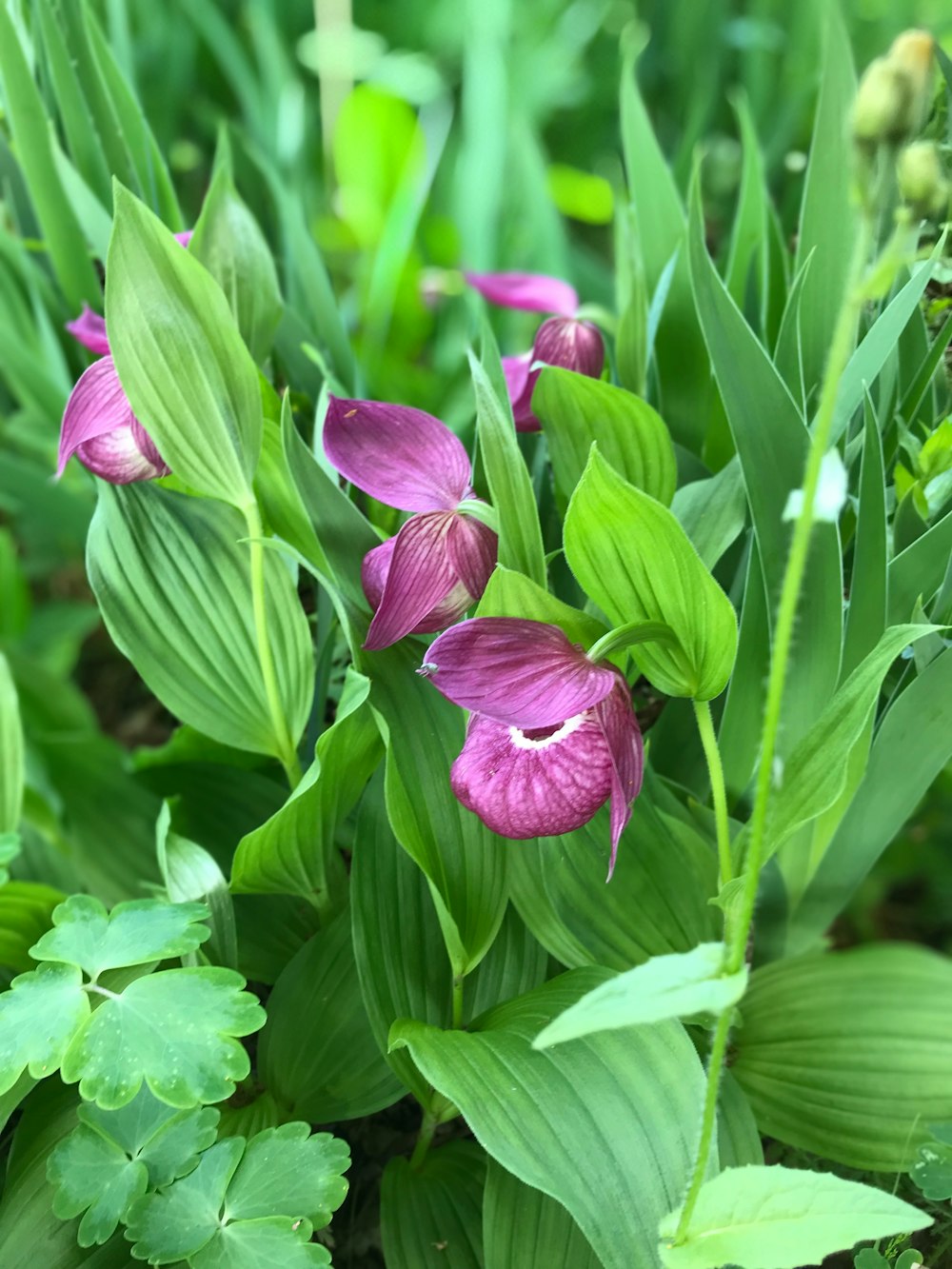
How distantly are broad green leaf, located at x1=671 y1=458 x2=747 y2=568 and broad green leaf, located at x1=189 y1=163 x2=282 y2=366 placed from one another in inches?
12.0

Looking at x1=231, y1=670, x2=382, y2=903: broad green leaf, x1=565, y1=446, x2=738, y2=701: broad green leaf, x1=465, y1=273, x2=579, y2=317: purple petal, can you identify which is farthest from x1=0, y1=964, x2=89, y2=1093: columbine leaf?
x1=465, y1=273, x2=579, y2=317: purple petal

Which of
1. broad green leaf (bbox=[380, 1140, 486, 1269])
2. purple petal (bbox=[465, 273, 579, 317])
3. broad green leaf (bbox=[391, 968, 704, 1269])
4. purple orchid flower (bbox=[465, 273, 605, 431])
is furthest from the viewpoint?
purple petal (bbox=[465, 273, 579, 317])

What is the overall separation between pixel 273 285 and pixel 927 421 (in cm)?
44

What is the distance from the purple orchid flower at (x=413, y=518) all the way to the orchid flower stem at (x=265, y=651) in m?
0.07

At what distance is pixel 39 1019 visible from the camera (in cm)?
48

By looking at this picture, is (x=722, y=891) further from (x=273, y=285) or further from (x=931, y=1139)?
(x=273, y=285)

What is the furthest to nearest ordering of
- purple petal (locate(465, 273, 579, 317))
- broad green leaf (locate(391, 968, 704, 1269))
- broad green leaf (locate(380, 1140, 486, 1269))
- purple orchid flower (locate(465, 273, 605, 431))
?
1. purple petal (locate(465, 273, 579, 317))
2. purple orchid flower (locate(465, 273, 605, 431))
3. broad green leaf (locate(380, 1140, 486, 1269))
4. broad green leaf (locate(391, 968, 704, 1269))

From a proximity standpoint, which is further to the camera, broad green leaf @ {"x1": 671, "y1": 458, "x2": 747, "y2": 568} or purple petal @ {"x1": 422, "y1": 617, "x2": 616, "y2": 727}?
broad green leaf @ {"x1": 671, "y1": 458, "x2": 747, "y2": 568}

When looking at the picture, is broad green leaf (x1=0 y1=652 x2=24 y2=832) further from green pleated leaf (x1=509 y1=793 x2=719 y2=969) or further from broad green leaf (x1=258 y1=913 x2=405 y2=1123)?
green pleated leaf (x1=509 y1=793 x2=719 y2=969)

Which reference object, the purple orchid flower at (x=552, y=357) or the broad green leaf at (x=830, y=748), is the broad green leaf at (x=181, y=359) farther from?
the broad green leaf at (x=830, y=748)

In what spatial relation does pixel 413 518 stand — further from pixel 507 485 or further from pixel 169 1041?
pixel 169 1041

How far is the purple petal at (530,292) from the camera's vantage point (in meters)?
0.78

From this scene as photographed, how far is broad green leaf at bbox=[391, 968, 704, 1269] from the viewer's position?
0.44 metres

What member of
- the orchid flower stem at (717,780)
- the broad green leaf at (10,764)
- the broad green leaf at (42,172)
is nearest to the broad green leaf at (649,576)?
the orchid flower stem at (717,780)
